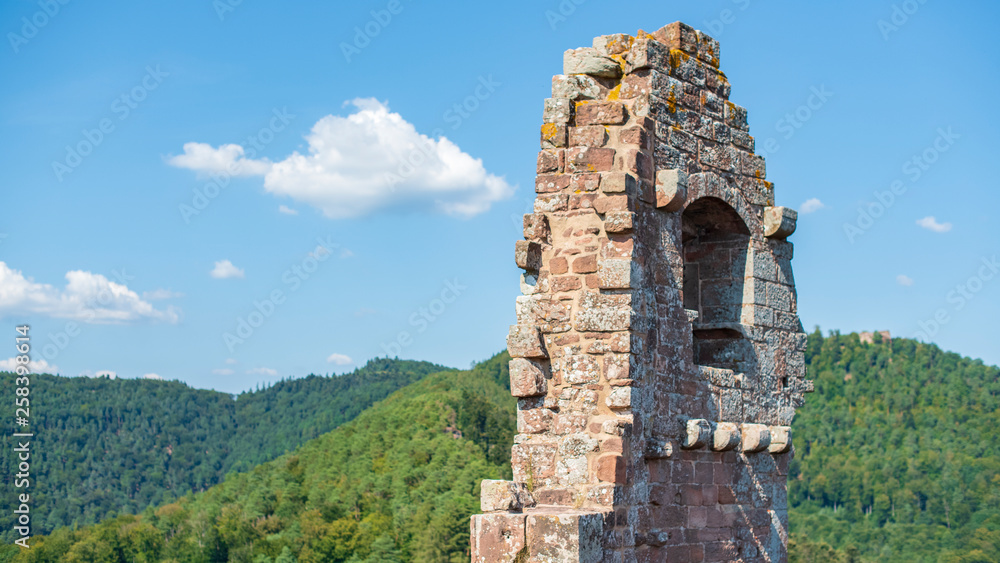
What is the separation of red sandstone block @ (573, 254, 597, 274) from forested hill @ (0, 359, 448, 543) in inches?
1711

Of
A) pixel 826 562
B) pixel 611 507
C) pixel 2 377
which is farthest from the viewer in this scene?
pixel 2 377

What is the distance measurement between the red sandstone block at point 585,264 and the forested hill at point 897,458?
4307 cm

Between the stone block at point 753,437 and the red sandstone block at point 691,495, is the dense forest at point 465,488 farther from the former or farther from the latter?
the red sandstone block at point 691,495

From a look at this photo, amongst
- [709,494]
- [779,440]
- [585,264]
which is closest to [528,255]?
[585,264]

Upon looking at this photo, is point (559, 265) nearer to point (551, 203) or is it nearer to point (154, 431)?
point (551, 203)

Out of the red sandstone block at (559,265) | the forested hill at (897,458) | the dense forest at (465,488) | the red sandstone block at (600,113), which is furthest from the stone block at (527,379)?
the forested hill at (897,458)

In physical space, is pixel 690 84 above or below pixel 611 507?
above

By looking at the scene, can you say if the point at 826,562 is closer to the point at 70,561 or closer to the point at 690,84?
the point at 70,561

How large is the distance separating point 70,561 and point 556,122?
49.6 meters

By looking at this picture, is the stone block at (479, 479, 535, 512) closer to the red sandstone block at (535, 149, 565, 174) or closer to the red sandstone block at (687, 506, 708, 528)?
the red sandstone block at (687, 506, 708, 528)

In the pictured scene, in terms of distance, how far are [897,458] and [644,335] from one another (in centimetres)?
7515

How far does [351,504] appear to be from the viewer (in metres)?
58.0

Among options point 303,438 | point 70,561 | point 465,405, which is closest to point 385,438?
point 465,405

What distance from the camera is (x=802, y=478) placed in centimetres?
7588
